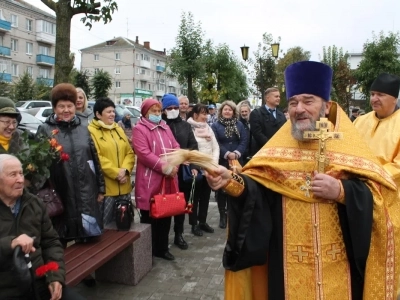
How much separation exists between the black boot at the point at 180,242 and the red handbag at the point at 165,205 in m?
0.98

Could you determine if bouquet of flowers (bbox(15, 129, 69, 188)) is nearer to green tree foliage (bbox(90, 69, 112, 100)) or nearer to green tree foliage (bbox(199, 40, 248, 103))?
green tree foliage (bbox(199, 40, 248, 103))

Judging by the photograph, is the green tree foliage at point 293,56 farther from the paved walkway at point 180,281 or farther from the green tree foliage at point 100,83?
the paved walkway at point 180,281

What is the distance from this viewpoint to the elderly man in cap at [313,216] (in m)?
2.47

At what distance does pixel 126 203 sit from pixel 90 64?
77.6 metres

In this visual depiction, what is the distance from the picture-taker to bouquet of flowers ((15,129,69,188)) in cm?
330

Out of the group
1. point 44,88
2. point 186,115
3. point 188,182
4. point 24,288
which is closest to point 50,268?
point 24,288

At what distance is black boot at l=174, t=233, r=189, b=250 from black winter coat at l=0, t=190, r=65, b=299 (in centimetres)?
276

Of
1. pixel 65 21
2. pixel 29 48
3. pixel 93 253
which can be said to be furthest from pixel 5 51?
pixel 93 253

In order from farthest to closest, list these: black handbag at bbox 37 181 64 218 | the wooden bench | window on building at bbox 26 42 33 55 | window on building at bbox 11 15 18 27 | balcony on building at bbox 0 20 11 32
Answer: window on building at bbox 26 42 33 55, window on building at bbox 11 15 18 27, balcony on building at bbox 0 20 11 32, black handbag at bbox 37 181 64 218, the wooden bench

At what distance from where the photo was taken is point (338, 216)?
2.53m

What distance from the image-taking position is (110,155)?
4.77m

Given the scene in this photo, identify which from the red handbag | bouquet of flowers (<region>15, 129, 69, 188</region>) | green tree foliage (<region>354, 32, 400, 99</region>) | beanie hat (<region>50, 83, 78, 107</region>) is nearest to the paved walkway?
the red handbag

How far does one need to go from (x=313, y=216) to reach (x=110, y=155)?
9.36ft

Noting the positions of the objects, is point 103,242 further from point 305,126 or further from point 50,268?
point 305,126
